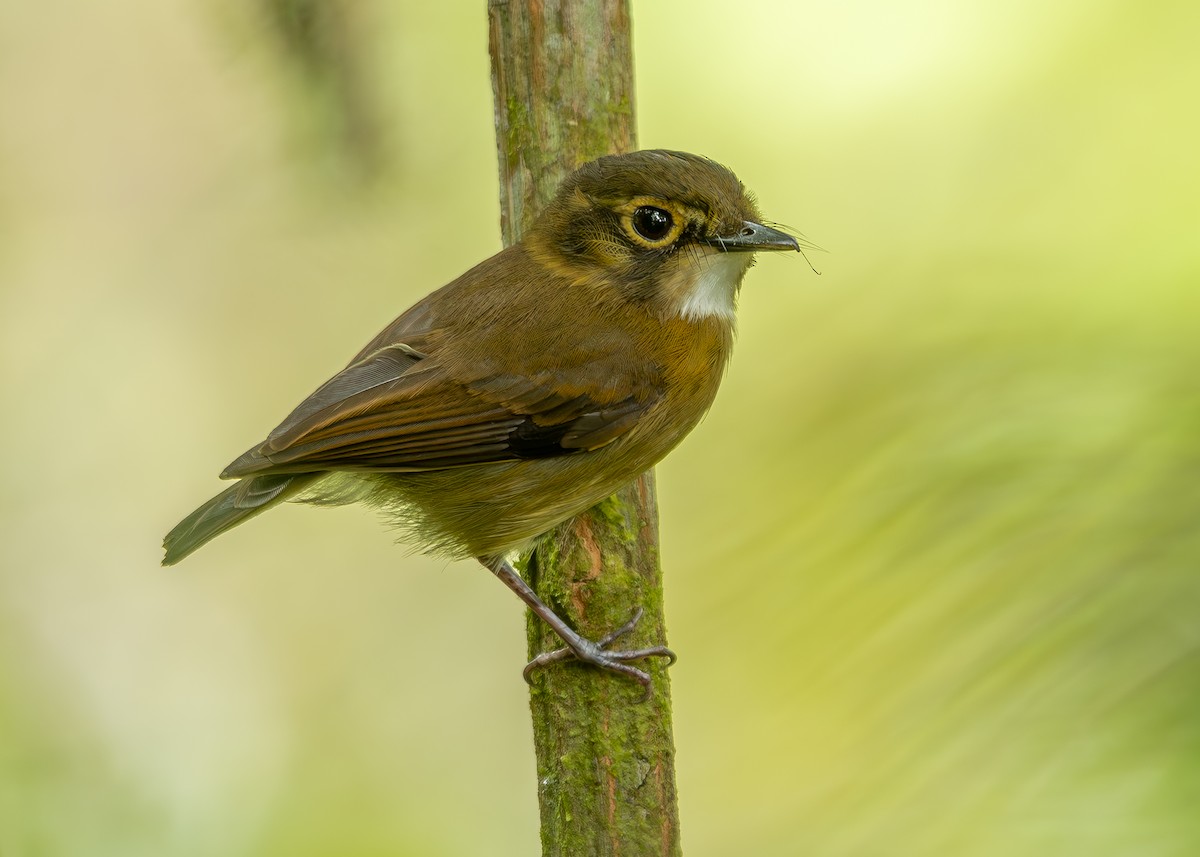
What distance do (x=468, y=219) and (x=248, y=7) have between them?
6.53 ft

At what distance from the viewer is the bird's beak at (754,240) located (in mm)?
3080

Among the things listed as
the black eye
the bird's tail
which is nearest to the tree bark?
the black eye

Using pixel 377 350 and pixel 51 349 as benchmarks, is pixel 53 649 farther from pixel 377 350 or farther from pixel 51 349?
pixel 377 350

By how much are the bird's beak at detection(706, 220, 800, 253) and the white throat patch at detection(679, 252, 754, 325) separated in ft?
0.19

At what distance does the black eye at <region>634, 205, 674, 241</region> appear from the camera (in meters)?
3.15

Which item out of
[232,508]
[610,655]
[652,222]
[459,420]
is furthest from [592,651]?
[652,222]

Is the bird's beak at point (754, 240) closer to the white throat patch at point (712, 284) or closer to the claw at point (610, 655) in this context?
the white throat patch at point (712, 284)

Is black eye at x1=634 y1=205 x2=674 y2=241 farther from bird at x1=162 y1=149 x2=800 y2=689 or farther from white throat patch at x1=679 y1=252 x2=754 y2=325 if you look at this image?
white throat patch at x1=679 y1=252 x2=754 y2=325

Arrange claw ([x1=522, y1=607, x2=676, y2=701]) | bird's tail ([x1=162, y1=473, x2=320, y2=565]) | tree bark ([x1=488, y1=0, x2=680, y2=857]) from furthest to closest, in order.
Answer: bird's tail ([x1=162, y1=473, x2=320, y2=565]) → claw ([x1=522, y1=607, x2=676, y2=701]) → tree bark ([x1=488, y1=0, x2=680, y2=857])

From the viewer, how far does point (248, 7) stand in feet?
9.82

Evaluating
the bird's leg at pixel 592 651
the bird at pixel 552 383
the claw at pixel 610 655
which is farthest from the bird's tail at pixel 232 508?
the claw at pixel 610 655

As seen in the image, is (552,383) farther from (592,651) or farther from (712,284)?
(592,651)

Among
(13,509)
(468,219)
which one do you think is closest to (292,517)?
(13,509)

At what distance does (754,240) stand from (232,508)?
5.07 ft
